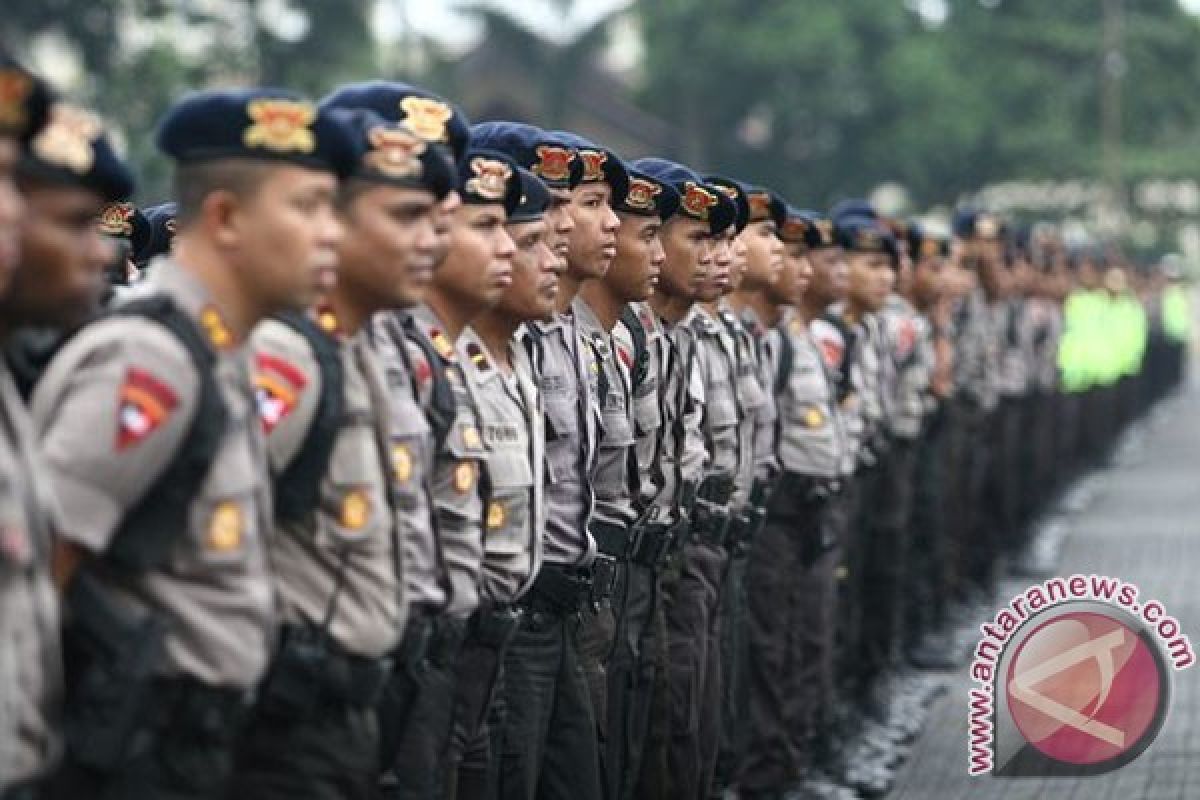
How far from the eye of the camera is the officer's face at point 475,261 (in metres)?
7.13

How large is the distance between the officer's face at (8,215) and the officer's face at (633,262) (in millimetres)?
4445

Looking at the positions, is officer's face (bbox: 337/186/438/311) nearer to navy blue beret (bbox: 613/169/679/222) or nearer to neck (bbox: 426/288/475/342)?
neck (bbox: 426/288/475/342)

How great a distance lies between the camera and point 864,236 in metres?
13.6

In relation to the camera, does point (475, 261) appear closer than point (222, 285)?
No

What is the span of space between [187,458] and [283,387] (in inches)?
28.4

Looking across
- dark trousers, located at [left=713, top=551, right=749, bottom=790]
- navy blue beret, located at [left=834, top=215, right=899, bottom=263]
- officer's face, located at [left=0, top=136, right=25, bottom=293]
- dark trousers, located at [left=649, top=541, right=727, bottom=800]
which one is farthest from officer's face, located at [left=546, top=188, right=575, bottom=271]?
navy blue beret, located at [left=834, top=215, right=899, bottom=263]

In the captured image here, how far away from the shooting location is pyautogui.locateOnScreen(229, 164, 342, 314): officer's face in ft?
18.0

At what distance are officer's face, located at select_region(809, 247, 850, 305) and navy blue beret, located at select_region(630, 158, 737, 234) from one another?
2.85 m

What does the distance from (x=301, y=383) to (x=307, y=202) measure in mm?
475

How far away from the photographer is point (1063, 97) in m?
63.7

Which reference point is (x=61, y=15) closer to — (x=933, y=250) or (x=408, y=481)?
(x=933, y=250)

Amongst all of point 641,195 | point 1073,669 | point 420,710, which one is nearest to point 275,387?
point 420,710

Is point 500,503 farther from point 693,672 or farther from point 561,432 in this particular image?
point 693,672

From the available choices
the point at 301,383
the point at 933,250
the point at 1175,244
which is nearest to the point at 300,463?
the point at 301,383
